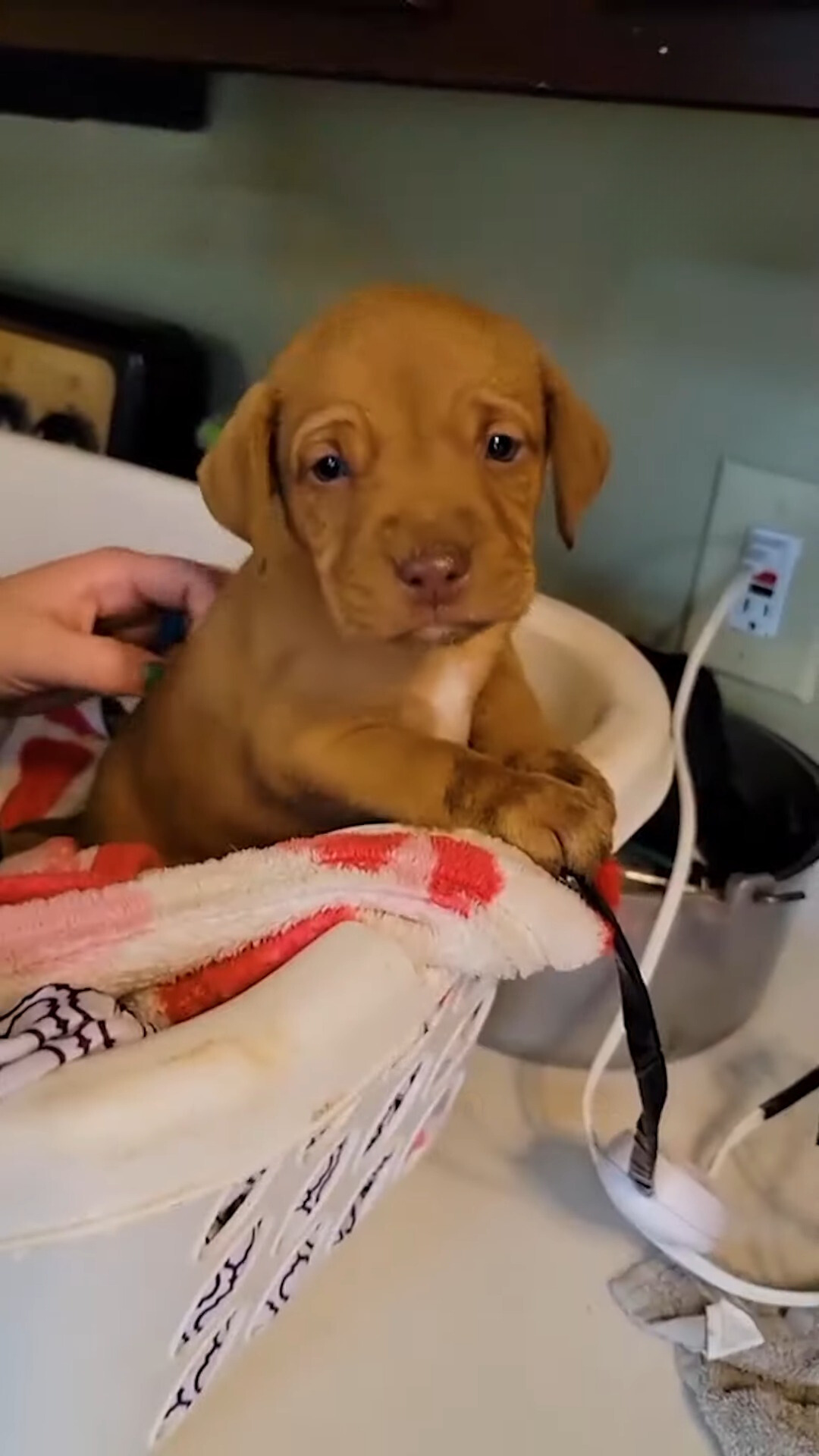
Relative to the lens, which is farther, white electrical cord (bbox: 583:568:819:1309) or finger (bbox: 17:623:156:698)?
finger (bbox: 17:623:156:698)

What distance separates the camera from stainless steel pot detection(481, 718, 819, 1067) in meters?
0.84

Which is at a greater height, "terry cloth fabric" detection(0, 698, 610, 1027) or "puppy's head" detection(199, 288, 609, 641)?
"puppy's head" detection(199, 288, 609, 641)

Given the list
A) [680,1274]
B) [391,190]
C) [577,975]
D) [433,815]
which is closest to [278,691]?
[433,815]

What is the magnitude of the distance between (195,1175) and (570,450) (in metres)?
0.38

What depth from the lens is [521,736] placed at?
76 cm

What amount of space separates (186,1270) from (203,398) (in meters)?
0.88

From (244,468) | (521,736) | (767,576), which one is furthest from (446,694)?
(767,576)

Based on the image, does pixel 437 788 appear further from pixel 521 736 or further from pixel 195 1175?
pixel 195 1175

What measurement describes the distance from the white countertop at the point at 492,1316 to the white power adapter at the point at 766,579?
308 millimetres

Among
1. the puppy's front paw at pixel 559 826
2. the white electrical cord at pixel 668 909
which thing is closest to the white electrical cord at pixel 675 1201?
the white electrical cord at pixel 668 909

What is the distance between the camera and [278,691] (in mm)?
728

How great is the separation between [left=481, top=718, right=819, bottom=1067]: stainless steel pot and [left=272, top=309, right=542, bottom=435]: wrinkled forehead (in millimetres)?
282

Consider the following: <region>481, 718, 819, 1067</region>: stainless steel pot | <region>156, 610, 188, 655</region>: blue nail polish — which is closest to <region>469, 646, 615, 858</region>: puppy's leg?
<region>481, 718, 819, 1067</region>: stainless steel pot

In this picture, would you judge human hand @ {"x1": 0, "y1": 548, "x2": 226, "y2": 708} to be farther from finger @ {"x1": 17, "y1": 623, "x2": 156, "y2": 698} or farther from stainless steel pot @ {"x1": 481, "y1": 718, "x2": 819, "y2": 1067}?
stainless steel pot @ {"x1": 481, "y1": 718, "x2": 819, "y2": 1067}
